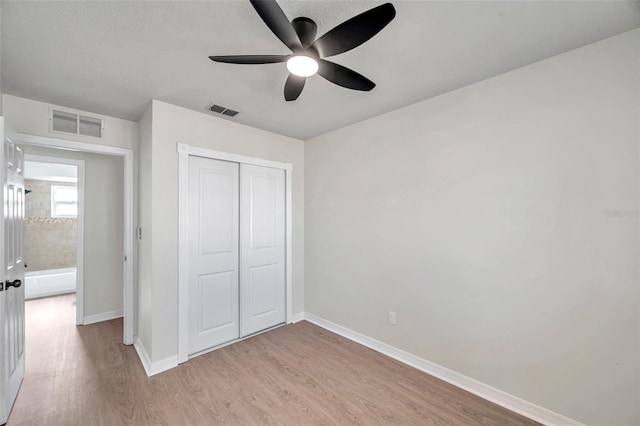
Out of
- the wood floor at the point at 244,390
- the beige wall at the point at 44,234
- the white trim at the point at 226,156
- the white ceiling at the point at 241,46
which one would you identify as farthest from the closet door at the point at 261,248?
the beige wall at the point at 44,234

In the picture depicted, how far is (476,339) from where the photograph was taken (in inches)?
86.5

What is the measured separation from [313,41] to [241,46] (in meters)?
0.53

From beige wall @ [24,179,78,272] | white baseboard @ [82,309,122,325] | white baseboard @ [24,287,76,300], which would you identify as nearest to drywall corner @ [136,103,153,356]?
white baseboard @ [82,309,122,325]

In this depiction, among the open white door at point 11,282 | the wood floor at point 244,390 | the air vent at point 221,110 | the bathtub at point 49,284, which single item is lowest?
the wood floor at point 244,390

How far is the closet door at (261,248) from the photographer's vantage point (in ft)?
10.5

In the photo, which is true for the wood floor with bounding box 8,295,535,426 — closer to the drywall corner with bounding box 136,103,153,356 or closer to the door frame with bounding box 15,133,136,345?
the door frame with bounding box 15,133,136,345

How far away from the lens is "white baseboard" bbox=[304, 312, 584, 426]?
1.86 metres

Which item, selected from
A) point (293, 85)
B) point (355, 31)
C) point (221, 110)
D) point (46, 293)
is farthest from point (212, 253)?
point (46, 293)

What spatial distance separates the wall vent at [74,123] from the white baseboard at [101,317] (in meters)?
2.47

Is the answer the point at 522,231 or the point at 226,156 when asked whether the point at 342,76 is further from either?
the point at 226,156

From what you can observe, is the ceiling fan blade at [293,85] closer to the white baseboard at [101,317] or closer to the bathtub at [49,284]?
the white baseboard at [101,317]

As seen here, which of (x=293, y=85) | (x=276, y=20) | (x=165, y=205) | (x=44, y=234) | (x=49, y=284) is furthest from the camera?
(x=44, y=234)

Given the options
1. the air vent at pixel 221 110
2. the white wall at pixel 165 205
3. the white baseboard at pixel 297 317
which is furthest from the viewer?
the white baseboard at pixel 297 317

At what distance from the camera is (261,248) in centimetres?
338
